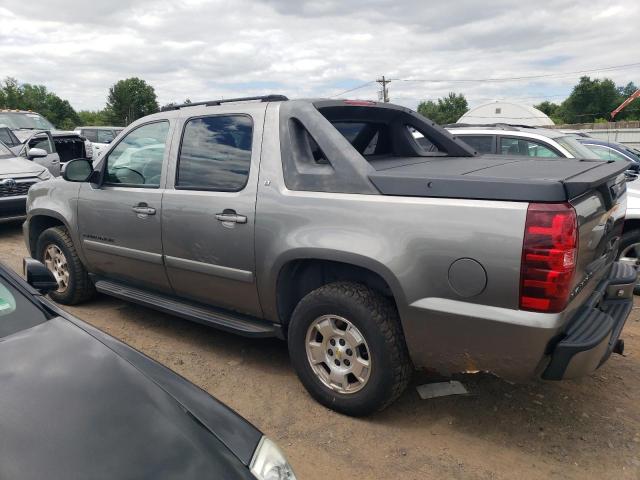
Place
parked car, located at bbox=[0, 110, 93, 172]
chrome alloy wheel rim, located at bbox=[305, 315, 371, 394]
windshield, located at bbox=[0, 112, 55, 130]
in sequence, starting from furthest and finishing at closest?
windshield, located at bbox=[0, 112, 55, 130] → parked car, located at bbox=[0, 110, 93, 172] → chrome alloy wheel rim, located at bbox=[305, 315, 371, 394]

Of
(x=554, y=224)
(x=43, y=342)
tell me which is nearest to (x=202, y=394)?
(x=43, y=342)

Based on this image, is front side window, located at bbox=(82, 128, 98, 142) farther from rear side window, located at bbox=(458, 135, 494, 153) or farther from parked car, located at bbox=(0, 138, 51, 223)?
rear side window, located at bbox=(458, 135, 494, 153)

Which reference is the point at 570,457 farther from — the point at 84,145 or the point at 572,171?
the point at 84,145

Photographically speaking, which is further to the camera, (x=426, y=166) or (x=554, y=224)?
(x=426, y=166)

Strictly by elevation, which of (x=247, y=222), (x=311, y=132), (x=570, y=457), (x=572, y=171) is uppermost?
(x=311, y=132)

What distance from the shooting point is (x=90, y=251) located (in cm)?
452

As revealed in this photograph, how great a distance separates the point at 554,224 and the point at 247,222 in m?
1.80

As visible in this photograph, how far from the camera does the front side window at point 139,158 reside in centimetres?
401

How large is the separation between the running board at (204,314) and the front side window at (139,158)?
0.88 metres

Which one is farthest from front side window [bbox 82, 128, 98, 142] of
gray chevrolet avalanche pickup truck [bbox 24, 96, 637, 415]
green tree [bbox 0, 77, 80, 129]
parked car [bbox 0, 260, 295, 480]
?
green tree [bbox 0, 77, 80, 129]

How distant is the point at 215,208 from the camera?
11.5 feet

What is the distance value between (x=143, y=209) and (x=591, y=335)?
10.1 feet

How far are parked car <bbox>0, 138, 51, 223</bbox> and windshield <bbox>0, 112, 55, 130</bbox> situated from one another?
20.8ft

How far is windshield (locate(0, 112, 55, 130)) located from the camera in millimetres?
14255
